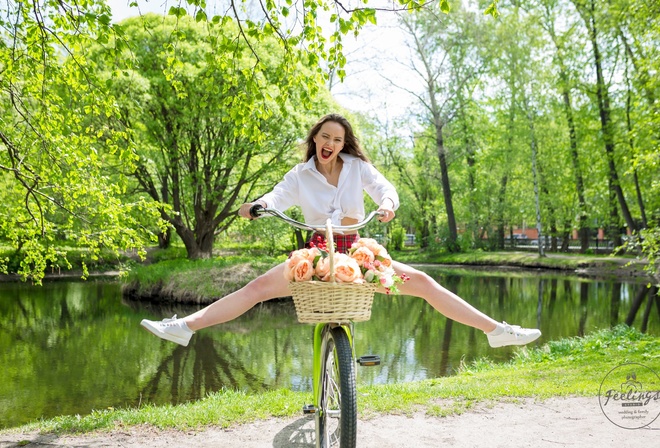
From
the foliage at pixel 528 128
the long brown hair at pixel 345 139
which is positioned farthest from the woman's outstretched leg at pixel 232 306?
the foliage at pixel 528 128

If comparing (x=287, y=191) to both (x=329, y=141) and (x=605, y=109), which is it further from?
(x=605, y=109)

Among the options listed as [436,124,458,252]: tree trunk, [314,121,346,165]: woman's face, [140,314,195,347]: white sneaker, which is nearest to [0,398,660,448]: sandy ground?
[140,314,195,347]: white sneaker

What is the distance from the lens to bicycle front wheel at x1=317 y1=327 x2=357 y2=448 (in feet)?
9.18

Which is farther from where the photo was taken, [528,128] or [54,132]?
[528,128]

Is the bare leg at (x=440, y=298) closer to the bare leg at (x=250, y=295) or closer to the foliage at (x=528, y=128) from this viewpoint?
the bare leg at (x=250, y=295)

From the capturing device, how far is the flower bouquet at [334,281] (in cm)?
283

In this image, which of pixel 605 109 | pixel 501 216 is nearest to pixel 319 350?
pixel 605 109

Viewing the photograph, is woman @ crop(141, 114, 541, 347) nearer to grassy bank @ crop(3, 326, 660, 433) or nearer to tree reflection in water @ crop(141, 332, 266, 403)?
grassy bank @ crop(3, 326, 660, 433)

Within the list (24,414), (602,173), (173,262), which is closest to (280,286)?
(24,414)

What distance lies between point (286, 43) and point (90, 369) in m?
6.52

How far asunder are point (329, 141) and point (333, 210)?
439mm

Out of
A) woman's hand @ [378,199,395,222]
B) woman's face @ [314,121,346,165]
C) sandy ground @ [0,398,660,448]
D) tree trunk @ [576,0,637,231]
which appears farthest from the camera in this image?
tree trunk @ [576,0,637,231]

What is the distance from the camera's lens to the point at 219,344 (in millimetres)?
11453

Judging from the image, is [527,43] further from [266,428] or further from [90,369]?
[266,428]
